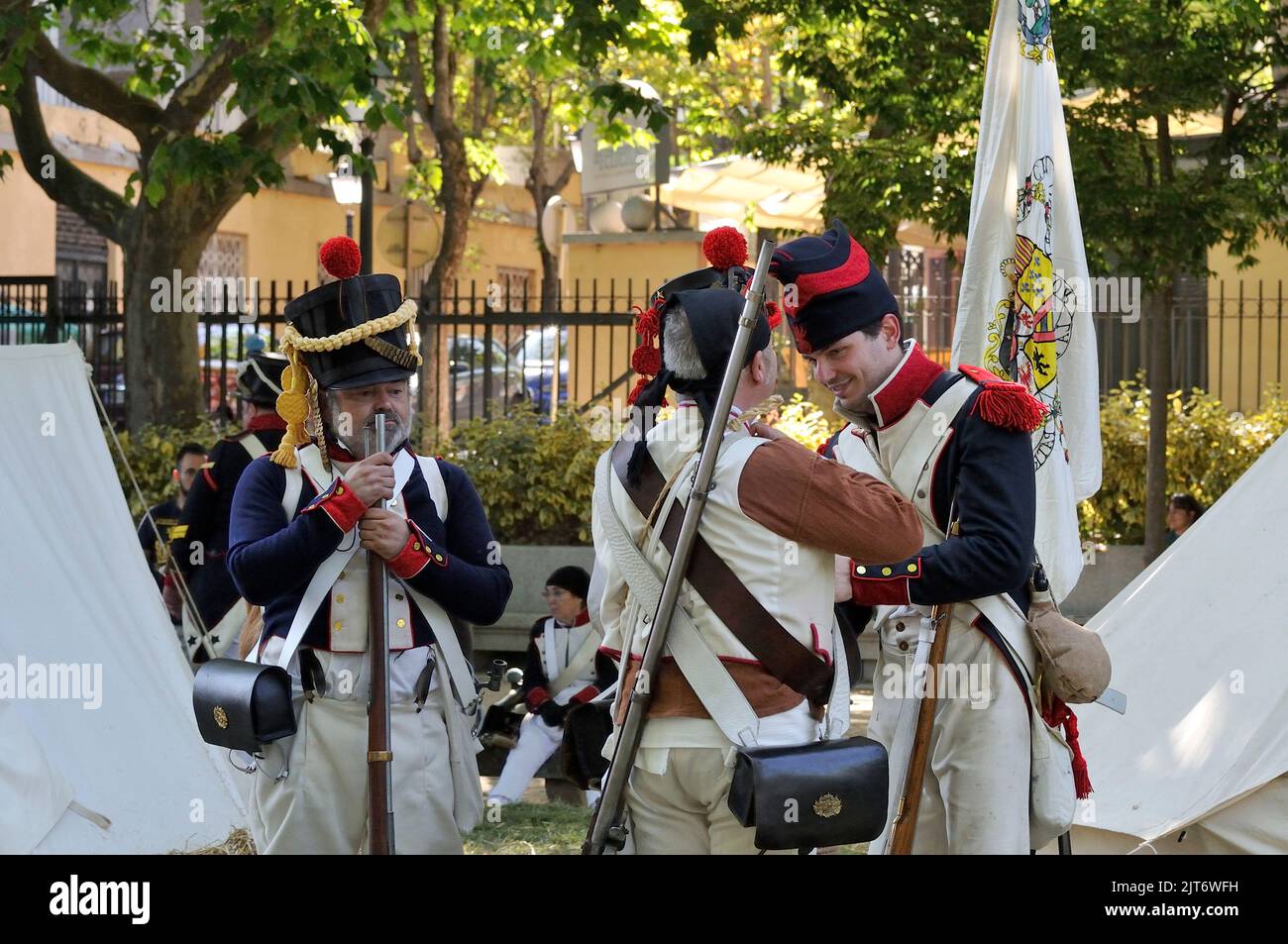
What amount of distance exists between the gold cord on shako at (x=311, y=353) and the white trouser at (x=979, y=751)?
1.38 metres

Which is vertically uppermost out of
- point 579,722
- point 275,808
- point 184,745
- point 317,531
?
point 317,531

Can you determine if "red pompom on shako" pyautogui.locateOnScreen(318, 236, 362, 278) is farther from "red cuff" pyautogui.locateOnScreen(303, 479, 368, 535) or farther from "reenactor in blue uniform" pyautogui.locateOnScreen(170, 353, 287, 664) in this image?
"reenactor in blue uniform" pyautogui.locateOnScreen(170, 353, 287, 664)

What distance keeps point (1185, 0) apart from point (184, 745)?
686 cm

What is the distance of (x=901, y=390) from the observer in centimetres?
382

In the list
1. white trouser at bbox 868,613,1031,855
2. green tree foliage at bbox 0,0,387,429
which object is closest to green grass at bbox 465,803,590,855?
white trouser at bbox 868,613,1031,855

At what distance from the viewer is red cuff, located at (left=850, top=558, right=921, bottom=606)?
144 inches

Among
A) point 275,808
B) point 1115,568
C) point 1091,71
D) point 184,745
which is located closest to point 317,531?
point 275,808

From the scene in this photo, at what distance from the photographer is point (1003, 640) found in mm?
3803

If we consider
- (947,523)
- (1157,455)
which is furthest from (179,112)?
(947,523)

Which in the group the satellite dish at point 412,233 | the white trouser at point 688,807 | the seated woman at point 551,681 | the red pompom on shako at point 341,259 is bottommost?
the seated woman at point 551,681

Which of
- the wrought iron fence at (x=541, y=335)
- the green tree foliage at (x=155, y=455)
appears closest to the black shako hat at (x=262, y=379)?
the wrought iron fence at (x=541, y=335)

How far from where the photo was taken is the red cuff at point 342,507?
3.53 m

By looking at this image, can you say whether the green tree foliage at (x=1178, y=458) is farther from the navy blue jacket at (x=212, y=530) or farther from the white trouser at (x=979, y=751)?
the white trouser at (x=979, y=751)

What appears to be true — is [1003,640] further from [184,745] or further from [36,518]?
[36,518]
